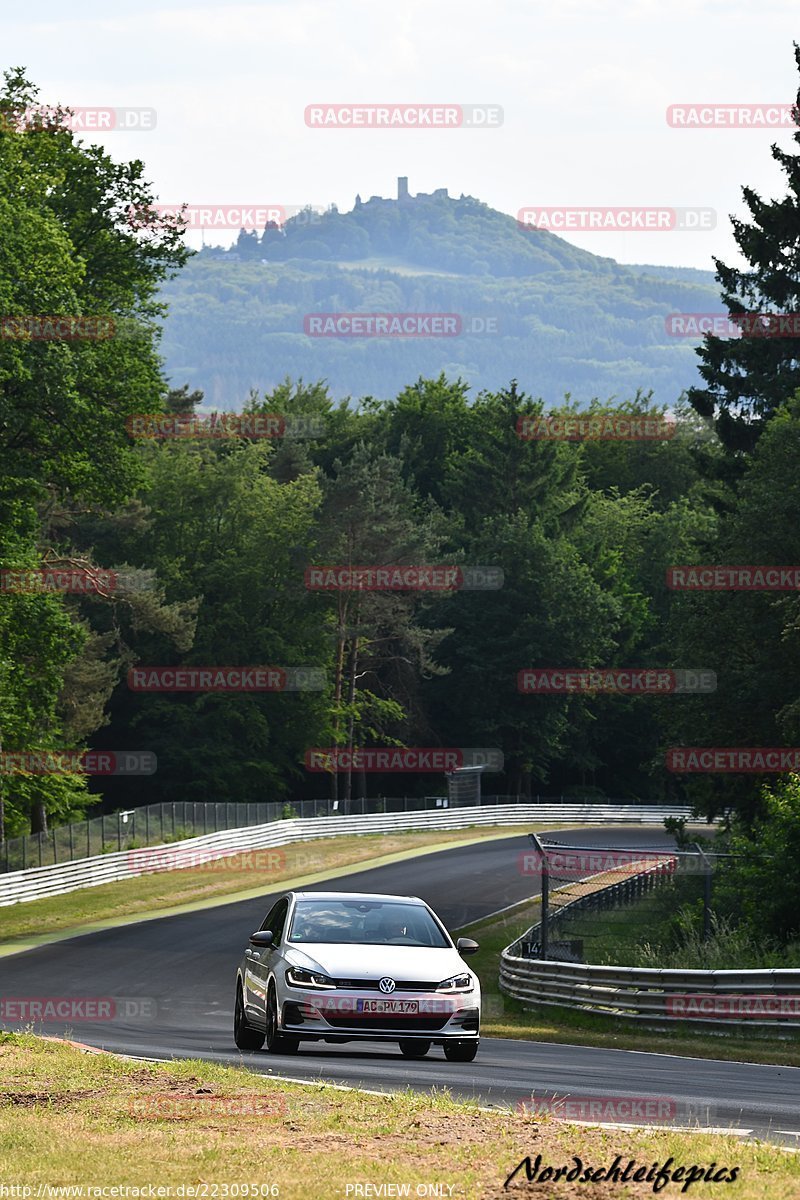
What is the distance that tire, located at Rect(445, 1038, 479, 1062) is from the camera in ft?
51.8

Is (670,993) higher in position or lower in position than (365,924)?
lower

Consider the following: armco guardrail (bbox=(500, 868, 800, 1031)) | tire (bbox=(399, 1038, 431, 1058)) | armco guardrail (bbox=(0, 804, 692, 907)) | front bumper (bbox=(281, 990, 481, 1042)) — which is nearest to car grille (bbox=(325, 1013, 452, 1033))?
front bumper (bbox=(281, 990, 481, 1042))

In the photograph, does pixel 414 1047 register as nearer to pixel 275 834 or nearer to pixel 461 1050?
pixel 461 1050

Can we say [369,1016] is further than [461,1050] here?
No

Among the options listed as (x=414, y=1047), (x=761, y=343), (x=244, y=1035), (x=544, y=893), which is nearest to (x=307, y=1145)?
(x=414, y=1047)

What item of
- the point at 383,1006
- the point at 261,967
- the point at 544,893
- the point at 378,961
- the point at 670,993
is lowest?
the point at 670,993

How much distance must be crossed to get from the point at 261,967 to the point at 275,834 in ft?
155

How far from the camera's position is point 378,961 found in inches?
616

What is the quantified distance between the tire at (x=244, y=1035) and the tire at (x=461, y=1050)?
1966mm

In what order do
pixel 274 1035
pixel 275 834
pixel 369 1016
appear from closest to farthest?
pixel 369 1016 → pixel 274 1035 → pixel 275 834

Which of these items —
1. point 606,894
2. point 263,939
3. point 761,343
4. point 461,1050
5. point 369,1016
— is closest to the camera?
point 369,1016

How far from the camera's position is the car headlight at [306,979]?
15.4 m

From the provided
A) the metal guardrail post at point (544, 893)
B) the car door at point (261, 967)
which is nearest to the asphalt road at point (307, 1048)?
the car door at point (261, 967)

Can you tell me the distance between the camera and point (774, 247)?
4850 centimetres
